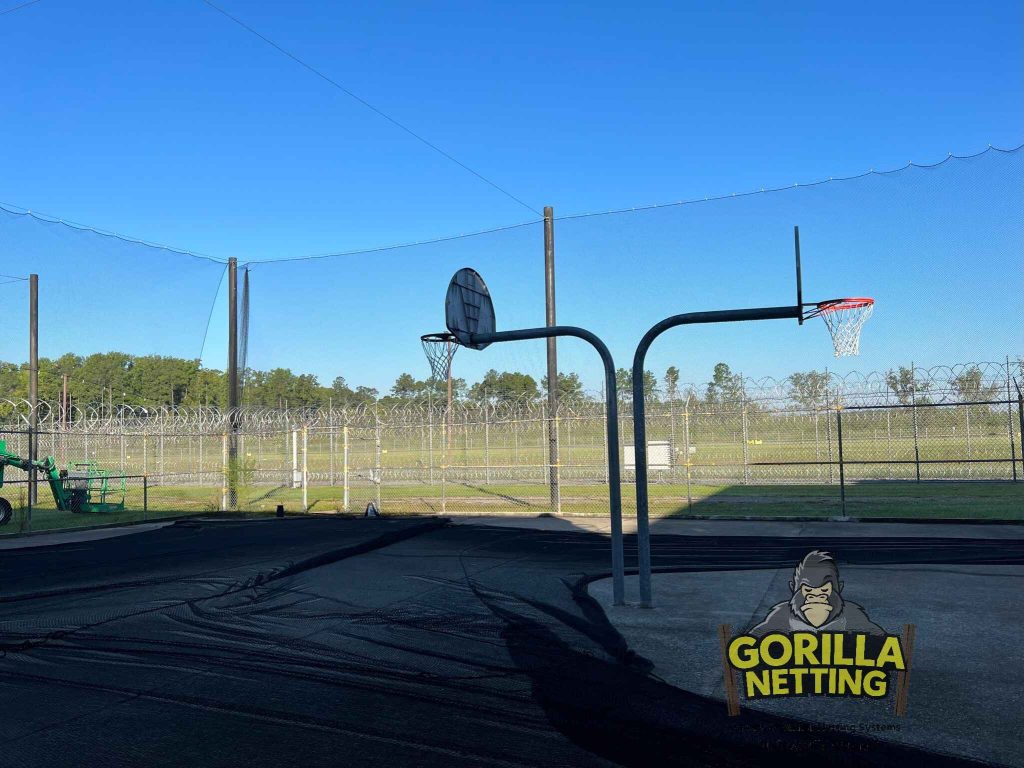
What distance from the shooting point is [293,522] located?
15031 millimetres

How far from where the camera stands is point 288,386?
27609 millimetres

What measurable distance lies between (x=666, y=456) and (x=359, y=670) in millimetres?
15659

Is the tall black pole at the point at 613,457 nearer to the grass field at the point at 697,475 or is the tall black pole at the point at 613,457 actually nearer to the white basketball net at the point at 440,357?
the white basketball net at the point at 440,357

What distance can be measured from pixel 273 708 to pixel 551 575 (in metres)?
4.41

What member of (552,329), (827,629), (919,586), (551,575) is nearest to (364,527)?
(551,575)

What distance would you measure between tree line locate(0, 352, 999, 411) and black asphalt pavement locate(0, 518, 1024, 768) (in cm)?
313

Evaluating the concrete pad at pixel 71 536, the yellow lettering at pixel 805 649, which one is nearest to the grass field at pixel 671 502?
the concrete pad at pixel 71 536

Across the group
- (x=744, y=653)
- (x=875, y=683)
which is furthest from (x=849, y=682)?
(x=744, y=653)

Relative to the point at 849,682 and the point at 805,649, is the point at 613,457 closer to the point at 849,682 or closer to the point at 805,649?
the point at 849,682

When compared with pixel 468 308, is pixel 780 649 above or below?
below

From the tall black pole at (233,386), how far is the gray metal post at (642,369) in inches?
529

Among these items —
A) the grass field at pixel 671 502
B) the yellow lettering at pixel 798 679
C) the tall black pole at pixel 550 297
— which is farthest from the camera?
the tall black pole at pixel 550 297

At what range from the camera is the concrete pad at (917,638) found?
4094 mm

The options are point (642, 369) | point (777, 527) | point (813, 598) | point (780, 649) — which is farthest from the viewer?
point (777, 527)
